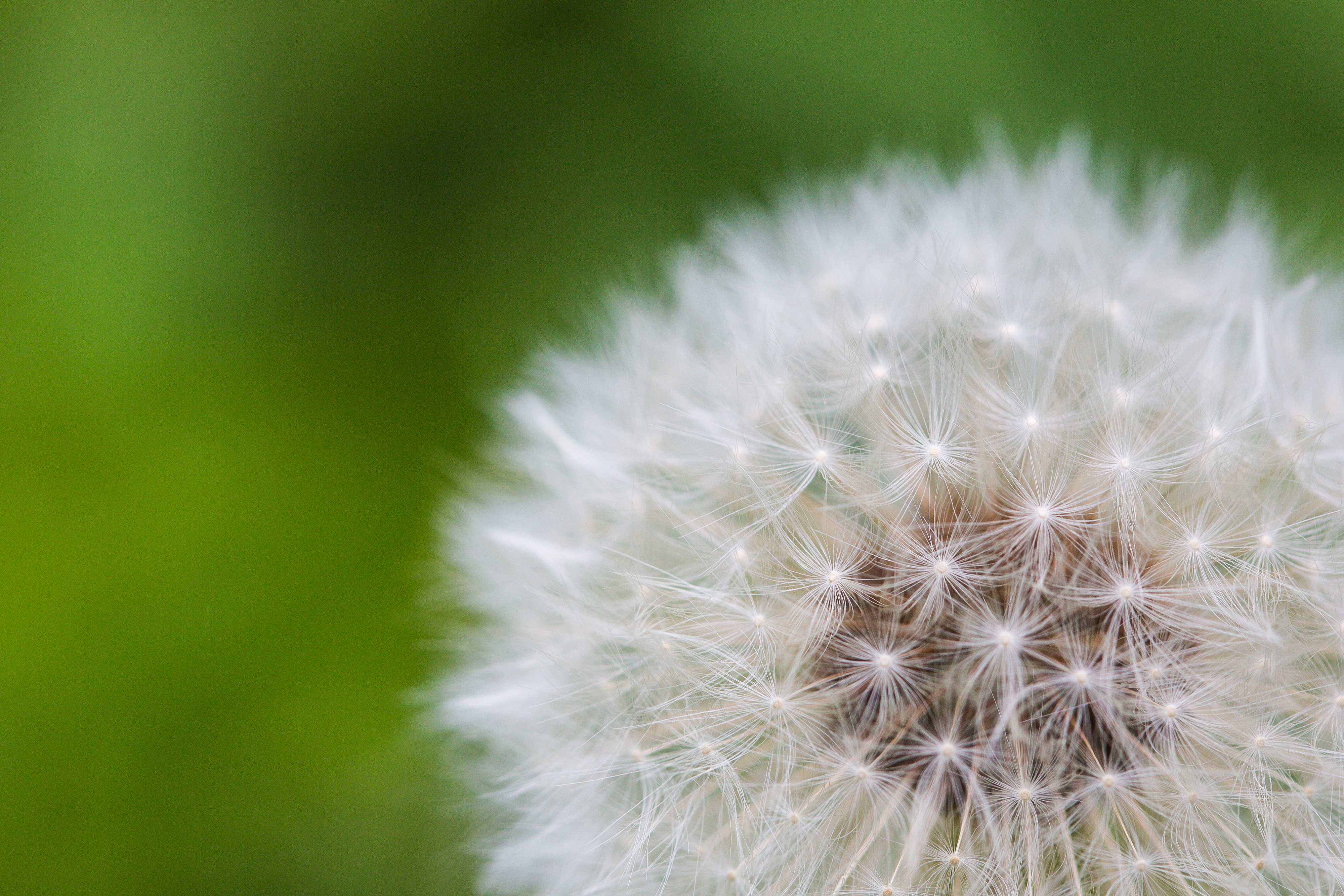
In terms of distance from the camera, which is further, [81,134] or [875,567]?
[81,134]

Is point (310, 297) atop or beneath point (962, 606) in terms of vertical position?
atop

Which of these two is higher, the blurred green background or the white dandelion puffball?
the blurred green background

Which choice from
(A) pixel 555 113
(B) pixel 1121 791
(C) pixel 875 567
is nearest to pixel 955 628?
(C) pixel 875 567

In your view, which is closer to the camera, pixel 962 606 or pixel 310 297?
pixel 962 606

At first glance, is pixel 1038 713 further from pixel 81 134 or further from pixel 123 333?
pixel 81 134

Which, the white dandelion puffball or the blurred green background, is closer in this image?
the white dandelion puffball
